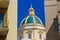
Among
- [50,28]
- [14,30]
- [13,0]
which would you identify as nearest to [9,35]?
[14,30]

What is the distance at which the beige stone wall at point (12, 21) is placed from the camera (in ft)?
42.7

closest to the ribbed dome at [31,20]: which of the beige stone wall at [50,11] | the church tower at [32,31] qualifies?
the church tower at [32,31]

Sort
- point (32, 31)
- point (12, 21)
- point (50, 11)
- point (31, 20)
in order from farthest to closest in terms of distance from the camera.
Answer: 1. point (31, 20)
2. point (32, 31)
3. point (50, 11)
4. point (12, 21)

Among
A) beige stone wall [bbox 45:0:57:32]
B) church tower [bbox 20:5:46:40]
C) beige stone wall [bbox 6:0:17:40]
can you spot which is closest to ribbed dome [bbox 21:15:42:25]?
church tower [bbox 20:5:46:40]

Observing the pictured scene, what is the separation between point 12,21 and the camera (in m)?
13.4

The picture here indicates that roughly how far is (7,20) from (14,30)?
2.93 feet

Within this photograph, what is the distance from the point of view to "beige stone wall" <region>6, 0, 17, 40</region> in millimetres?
13009

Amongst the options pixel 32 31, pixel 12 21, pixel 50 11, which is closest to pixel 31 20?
pixel 32 31

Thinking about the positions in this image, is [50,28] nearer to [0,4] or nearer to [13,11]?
[13,11]

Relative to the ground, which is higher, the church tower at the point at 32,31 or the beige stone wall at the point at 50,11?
the beige stone wall at the point at 50,11

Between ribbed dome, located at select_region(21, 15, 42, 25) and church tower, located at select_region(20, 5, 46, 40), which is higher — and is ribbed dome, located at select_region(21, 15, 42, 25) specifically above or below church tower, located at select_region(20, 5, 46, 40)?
above

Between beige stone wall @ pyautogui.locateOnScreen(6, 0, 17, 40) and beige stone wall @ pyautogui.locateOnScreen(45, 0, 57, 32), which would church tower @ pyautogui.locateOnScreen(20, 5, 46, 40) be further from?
beige stone wall @ pyautogui.locateOnScreen(6, 0, 17, 40)

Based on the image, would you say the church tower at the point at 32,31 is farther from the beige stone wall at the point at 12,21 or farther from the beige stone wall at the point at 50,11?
the beige stone wall at the point at 12,21

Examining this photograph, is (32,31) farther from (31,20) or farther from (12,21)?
(12,21)
